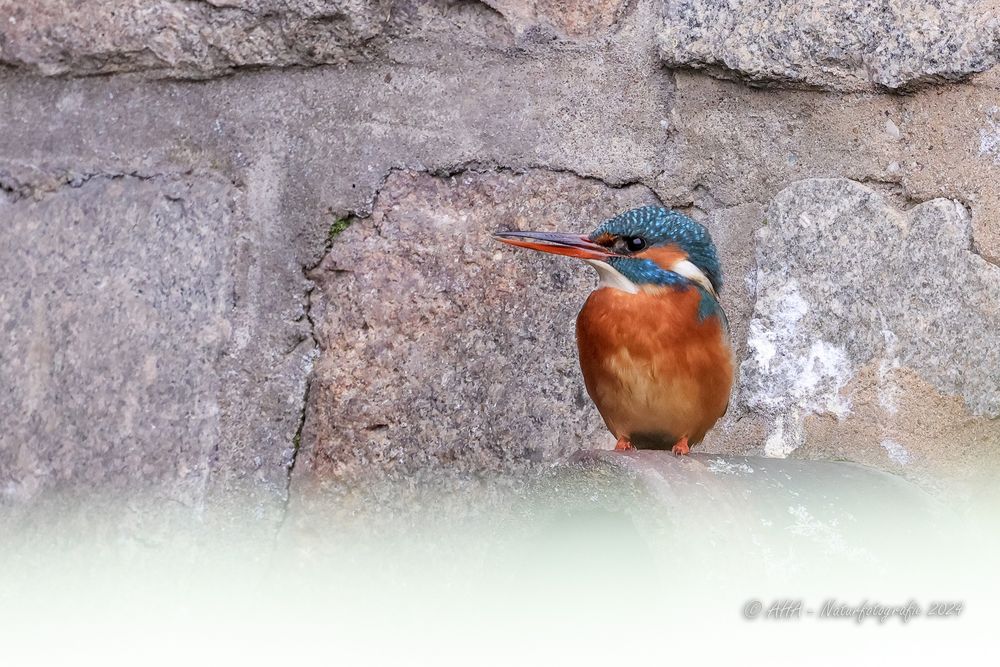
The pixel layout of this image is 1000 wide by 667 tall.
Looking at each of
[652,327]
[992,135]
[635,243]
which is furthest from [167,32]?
[992,135]

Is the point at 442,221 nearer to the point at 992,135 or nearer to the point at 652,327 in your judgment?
the point at 652,327

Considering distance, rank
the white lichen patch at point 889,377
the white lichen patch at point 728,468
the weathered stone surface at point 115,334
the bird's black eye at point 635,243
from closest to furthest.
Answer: the white lichen patch at point 728,468 < the weathered stone surface at point 115,334 < the white lichen patch at point 889,377 < the bird's black eye at point 635,243

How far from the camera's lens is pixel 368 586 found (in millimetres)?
1913

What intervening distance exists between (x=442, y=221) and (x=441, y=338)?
0.65 ft

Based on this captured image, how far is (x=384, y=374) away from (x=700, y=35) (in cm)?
80

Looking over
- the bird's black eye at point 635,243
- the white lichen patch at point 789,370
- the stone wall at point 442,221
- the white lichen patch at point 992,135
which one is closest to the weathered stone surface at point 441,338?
the stone wall at point 442,221

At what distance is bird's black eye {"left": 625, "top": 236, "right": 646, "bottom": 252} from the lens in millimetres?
2082

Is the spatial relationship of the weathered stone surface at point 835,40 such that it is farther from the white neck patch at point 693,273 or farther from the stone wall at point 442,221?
the white neck patch at point 693,273

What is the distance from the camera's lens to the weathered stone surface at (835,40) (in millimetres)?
1987

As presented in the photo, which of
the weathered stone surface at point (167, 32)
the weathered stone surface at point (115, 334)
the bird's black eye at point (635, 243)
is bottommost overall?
the weathered stone surface at point (115, 334)

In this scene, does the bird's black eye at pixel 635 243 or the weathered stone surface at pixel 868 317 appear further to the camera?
the bird's black eye at pixel 635 243

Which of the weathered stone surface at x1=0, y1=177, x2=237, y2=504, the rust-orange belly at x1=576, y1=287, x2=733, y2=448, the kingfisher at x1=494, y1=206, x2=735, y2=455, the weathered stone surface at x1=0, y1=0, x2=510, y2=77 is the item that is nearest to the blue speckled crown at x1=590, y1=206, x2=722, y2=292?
the kingfisher at x1=494, y1=206, x2=735, y2=455

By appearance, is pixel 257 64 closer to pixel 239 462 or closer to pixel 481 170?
pixel 481 170

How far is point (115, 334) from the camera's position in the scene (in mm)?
1904
